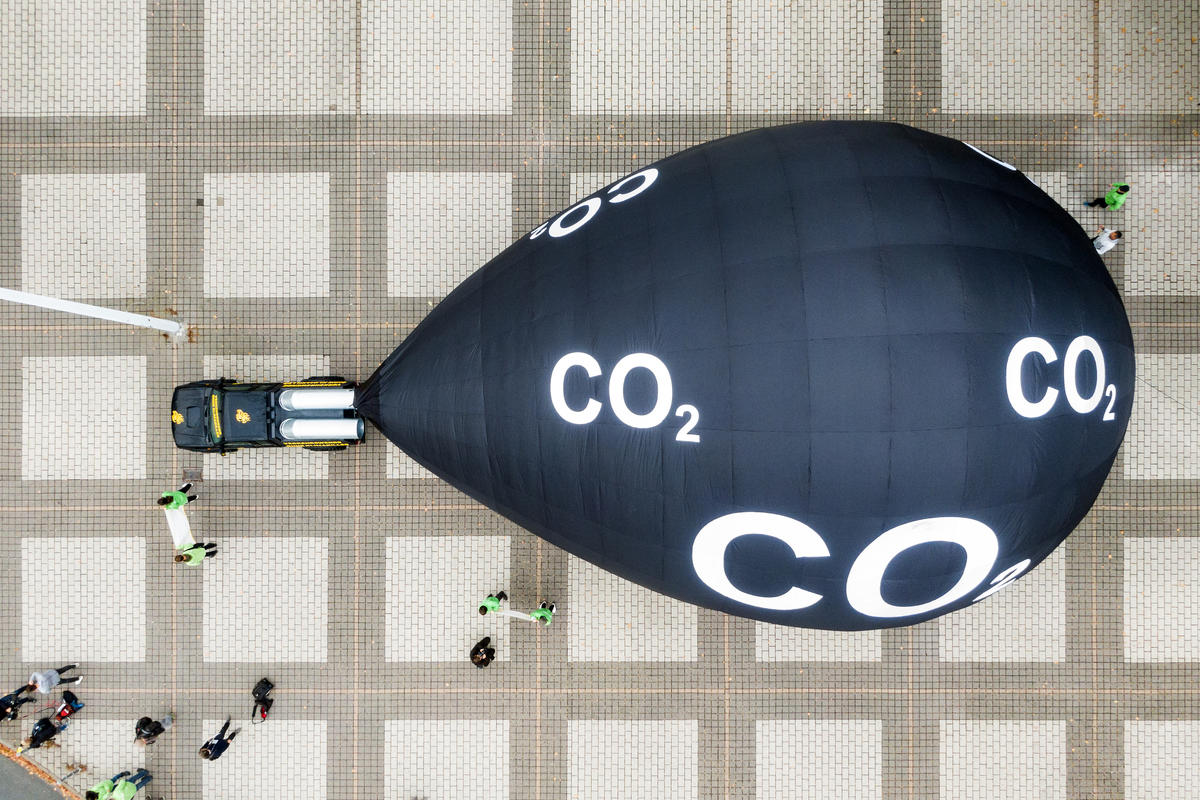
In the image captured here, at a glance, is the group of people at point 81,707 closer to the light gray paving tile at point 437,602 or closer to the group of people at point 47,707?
the group of people at point 47,707

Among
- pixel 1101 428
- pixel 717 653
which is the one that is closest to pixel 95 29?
pixel 717 653

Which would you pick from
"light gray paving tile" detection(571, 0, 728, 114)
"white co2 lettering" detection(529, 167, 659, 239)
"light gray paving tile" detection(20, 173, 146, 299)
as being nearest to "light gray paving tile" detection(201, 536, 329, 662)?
"light gray paving tile" detection(20, 173, 146, 299)

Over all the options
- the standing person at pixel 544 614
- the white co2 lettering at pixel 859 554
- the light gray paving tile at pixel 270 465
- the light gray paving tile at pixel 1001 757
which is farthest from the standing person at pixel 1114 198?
the light gray paving tile at pixel 270 465

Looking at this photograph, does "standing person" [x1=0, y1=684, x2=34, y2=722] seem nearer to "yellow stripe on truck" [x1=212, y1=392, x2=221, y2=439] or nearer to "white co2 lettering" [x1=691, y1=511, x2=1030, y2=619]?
"yellow stripe on truck" [x1=212, y1=392, x2=221, y2=439]

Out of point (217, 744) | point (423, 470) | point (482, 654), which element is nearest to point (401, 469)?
point (423, 470)

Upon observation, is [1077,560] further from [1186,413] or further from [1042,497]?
[1042,497]

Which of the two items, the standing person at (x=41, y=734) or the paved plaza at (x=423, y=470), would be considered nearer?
the standing person at (x=41, y=734)
